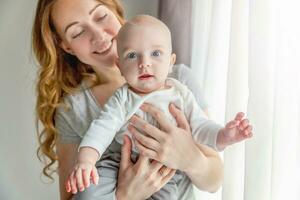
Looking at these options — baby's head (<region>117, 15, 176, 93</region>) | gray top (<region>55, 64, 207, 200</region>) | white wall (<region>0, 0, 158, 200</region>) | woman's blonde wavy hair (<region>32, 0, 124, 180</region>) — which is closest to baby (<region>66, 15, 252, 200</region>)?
baby's head (<region>117, 15, 176, 93</region>)

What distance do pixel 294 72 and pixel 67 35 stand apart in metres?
0.57

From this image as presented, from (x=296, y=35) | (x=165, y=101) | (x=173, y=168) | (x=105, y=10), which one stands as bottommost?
(x=173, y=168)

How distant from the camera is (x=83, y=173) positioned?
100 cm

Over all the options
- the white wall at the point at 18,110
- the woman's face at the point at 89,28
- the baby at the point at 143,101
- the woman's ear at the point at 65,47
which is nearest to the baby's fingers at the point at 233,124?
the baby at the point at 143,101

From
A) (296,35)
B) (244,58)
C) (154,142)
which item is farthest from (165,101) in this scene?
(296,35)

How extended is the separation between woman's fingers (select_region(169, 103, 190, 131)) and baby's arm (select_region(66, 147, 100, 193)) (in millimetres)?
195

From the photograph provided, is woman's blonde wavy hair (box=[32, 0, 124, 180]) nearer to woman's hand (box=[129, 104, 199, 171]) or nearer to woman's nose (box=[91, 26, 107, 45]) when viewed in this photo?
woman's nose (box=[91, 26, 107, 45])

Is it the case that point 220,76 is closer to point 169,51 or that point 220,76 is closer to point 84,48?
point 169,51

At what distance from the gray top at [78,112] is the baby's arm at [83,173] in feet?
0.92

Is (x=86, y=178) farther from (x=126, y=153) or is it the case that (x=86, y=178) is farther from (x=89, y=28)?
(x=89, y=28)

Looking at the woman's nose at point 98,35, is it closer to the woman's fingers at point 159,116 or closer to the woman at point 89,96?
the woman at point 89,96

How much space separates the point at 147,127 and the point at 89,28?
0.30m

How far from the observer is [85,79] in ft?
4.58

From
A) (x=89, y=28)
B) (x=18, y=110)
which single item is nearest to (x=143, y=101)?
(x=89, y=28)
